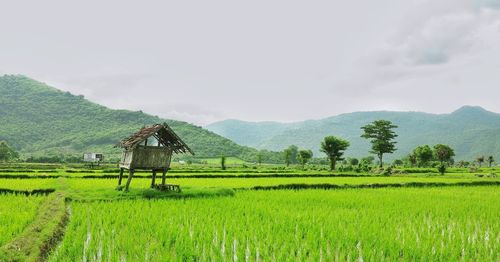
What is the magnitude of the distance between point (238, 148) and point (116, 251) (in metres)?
134

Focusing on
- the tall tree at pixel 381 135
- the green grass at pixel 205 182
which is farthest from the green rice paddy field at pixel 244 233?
the tall tree at pixel 381 135

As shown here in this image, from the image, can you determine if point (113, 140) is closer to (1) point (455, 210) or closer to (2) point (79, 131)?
(2) point (79, 131)

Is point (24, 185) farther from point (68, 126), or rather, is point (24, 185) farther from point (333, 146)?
point (68, 126)

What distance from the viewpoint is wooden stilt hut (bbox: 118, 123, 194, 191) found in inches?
614

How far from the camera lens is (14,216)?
9234 millimetres

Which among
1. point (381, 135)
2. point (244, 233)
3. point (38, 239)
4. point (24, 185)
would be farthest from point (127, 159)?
point (381, 135)

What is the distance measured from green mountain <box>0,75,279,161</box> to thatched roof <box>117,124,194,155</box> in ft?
316

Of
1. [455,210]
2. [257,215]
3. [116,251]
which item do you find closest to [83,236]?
[116,251]

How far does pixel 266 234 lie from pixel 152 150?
9351 mm

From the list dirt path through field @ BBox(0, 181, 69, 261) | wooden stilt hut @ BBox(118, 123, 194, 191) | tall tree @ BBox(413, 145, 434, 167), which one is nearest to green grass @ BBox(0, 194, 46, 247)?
dirt path through field @ BBox(0, 181, 69, 261)

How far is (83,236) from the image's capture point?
7.55 m

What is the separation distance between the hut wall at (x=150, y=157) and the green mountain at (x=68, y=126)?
3816 inches

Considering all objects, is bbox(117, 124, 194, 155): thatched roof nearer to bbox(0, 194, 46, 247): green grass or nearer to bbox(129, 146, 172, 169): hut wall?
bbox(129, 146, 172, 169): hut wall

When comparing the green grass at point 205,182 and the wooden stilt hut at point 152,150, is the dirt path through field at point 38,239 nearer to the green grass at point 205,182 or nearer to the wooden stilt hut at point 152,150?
the wooden stilt hut at point 152,150
